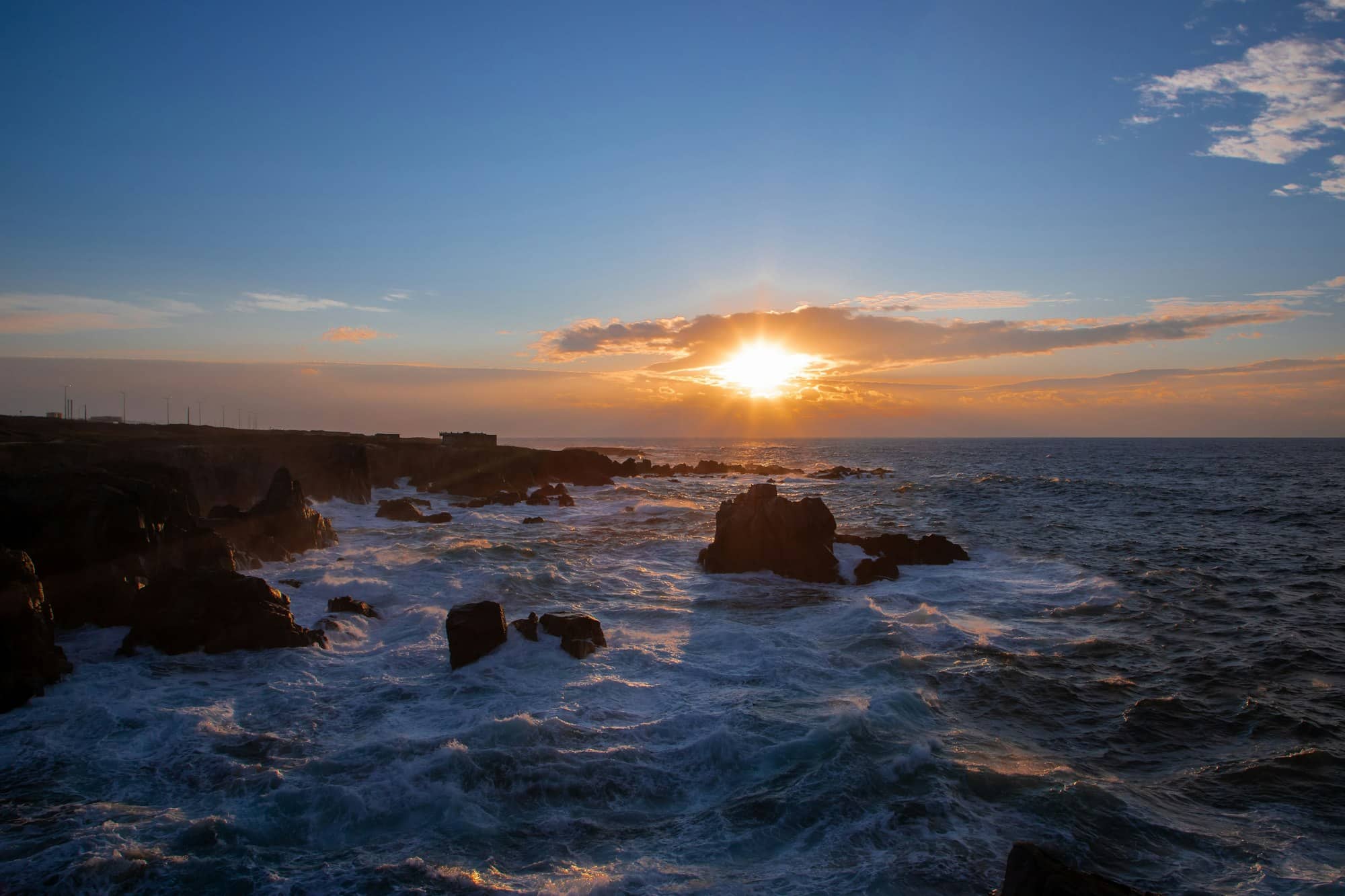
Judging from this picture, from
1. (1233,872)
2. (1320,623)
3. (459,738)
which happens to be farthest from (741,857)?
(1320,623)

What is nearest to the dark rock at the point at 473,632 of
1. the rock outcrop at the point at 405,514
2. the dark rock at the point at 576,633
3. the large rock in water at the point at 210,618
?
the dark rock at the point at 576,633

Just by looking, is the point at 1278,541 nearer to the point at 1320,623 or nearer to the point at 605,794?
the point at 1320,623

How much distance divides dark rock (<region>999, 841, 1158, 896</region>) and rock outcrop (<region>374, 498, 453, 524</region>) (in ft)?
107

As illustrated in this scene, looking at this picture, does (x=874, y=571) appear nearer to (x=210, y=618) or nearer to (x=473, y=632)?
(x=473, y=632)

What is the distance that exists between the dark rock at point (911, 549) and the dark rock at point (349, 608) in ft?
56.1

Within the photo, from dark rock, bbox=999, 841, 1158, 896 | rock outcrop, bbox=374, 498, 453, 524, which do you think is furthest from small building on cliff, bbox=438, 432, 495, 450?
dark rock, bbox=999, 841, 1158, 896

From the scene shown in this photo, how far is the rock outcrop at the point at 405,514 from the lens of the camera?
3612cm

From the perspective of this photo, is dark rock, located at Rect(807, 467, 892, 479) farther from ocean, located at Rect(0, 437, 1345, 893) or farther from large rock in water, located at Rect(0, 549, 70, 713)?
large rock in water, located at Rect(0, 549, 70, 713)

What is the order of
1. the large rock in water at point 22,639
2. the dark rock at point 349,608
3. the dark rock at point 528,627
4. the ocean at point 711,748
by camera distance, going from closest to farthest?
the ocean at point 711,748
the large rock in water at point 22,639
the dark rock at point 528,627
the dark rock at point 349,608

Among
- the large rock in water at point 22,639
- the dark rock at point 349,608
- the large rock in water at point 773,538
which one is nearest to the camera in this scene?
the large rock in water at point 22,639

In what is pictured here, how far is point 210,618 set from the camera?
598 inches

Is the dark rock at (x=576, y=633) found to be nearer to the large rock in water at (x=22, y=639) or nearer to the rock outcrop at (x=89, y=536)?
the rock outcrop at (x=89, y=536)

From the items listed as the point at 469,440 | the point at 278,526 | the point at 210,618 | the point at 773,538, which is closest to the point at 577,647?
the point at 210,618

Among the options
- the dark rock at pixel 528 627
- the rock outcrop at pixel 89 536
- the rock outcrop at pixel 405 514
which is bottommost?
the dark rock at pixel 528 627
